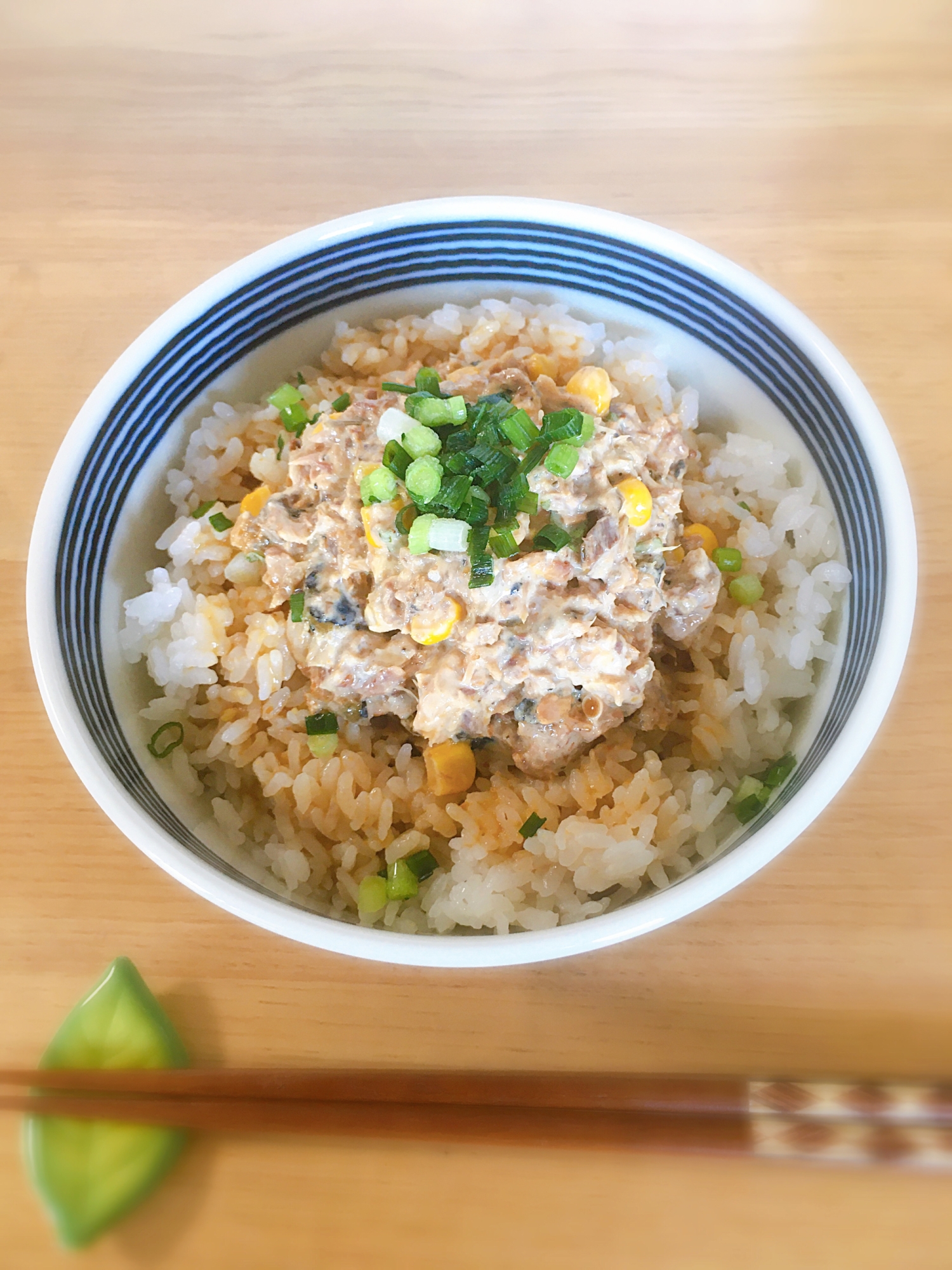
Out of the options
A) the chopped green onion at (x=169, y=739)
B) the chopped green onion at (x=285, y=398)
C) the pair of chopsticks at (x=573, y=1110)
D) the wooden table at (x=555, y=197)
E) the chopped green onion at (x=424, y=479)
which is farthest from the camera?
the chopped green onion at (x=285, y=398)

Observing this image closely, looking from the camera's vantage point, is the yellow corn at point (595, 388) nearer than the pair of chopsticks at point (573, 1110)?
No

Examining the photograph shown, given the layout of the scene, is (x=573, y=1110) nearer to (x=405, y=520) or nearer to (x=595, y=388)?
(x=405, y=520)

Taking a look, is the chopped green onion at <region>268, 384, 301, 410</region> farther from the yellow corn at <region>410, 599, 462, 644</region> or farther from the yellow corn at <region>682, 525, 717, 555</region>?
the yellow corn at <region>682, 525, 717, 555</region>

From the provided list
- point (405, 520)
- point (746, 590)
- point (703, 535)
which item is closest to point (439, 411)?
point (405, 520)

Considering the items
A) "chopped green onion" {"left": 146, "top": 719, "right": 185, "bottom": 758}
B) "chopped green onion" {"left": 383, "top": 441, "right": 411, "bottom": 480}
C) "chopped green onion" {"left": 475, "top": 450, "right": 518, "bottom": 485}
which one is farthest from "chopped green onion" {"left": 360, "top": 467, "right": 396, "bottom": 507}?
"chopped green onion" {"left": 146, "top": 719, "right": 185, "bottom": 758}

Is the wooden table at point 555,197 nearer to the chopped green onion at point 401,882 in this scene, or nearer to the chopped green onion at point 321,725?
the chopped green onion at point 401,882

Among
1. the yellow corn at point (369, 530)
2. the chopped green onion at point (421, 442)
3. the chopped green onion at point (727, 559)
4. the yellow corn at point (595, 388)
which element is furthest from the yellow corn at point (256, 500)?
the chopped green onion at point (727, 559)
